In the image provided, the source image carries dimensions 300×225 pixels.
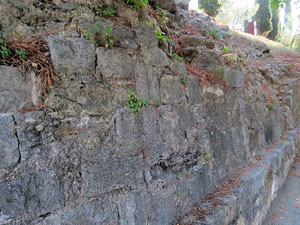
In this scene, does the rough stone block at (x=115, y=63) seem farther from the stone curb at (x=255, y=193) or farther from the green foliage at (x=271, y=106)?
the green foliage at (x=271, y=106)

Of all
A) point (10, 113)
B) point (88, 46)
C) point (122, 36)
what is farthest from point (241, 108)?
point (10, 113)

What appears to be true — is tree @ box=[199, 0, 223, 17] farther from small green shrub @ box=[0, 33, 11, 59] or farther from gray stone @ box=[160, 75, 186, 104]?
small green shrub @ box=[0, 33, 11, 59]

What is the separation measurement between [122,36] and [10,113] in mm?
1177

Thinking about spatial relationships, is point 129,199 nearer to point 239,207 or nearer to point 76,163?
point 76,163

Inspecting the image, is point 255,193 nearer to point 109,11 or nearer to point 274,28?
point 109,11

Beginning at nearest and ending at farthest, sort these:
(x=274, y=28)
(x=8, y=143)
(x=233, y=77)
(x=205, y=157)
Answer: (x=8, y=143) < (x=205, y=157) < (x=233, y=77) < (x=274, y=28)

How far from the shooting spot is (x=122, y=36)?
190cm

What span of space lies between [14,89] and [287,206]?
4843 millimetres

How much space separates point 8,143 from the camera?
1249 mm

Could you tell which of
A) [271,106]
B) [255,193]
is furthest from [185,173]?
[271,106]

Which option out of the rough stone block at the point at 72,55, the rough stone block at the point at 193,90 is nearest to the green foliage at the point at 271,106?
the rough stone block at the point at 193,90

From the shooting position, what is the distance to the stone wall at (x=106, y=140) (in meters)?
1.31

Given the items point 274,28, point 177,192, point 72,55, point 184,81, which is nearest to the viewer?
point 72,55

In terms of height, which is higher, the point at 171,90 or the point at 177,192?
the point at 171,90
